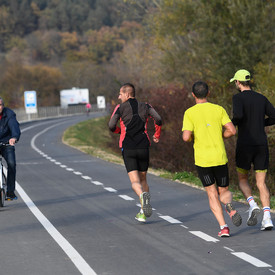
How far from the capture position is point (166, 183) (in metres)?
16.8

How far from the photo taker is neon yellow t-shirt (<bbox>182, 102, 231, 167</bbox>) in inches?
348

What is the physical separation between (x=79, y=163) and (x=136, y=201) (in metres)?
11.6

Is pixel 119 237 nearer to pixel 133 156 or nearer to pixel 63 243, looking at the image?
pixel 63 243

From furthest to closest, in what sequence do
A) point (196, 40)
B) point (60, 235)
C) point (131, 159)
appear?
point (196, 40)
point (131, 159)
point (60, 235)

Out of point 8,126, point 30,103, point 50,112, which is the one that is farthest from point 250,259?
point 50,112

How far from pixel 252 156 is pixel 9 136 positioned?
14.9 ft

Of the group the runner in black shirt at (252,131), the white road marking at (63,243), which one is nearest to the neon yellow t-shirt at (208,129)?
the runner in black shirt at (252,131)

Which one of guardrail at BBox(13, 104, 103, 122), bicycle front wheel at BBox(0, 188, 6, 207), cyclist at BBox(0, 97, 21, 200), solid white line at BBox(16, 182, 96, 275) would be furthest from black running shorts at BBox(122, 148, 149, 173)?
guardrail at BBox(13, 104, 103, 122)

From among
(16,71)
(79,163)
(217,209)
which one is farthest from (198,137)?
(16,71)

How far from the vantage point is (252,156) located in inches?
376

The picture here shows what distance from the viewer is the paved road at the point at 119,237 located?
285 inches

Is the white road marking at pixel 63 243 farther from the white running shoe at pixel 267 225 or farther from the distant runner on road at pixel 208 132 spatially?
the white running shoe at pixel 267 225

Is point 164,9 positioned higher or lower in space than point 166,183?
higher

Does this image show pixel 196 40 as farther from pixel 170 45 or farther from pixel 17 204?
pixel 17 204
